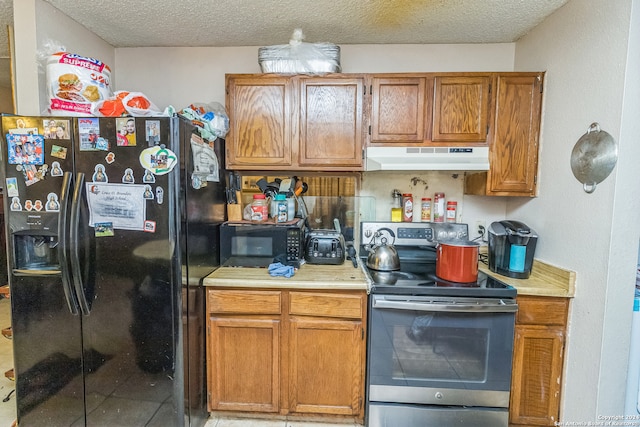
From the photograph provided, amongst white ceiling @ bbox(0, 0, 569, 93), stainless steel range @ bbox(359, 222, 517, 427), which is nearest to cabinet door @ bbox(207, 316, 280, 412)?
stainless steel range @ bbox(359, 222, 517, 427)

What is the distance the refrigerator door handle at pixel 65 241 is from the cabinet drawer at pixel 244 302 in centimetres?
63

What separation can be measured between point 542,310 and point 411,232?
84 cm

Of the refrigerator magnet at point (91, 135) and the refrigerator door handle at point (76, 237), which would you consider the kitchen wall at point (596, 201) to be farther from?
the refrigerator door handle at point (76, 237)

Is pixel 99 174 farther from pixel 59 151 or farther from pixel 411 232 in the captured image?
pixel 411 232

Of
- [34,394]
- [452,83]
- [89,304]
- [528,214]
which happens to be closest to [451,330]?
[528,214]

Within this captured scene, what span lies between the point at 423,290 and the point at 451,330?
0.27 m

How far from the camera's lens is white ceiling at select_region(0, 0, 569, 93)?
168cm

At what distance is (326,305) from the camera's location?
5.35ft

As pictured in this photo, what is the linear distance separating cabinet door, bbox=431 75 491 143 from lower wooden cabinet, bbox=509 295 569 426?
101 centimetres

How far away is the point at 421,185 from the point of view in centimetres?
222

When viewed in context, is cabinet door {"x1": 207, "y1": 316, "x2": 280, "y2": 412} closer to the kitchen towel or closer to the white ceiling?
the kitchen towel

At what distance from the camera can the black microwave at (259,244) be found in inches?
73.3

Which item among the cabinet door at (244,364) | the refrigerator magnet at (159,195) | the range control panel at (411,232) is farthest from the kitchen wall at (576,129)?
the cabinet door at (244,364)

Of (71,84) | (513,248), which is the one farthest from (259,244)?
(513,248)
